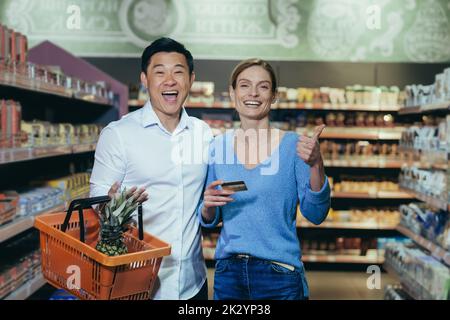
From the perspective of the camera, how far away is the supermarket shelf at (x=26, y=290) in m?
2.53

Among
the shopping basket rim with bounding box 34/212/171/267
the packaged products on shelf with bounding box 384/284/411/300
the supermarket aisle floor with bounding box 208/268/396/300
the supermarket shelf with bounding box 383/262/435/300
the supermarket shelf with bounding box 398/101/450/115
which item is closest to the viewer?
the shopping basket rim with bounding box 34/212/171/267

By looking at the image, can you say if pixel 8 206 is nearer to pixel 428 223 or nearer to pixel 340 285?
pixel 428 223

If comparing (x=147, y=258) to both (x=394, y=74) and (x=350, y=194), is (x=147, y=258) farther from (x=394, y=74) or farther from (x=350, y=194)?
(x=394, y=74)

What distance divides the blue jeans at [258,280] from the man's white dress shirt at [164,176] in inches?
7.6

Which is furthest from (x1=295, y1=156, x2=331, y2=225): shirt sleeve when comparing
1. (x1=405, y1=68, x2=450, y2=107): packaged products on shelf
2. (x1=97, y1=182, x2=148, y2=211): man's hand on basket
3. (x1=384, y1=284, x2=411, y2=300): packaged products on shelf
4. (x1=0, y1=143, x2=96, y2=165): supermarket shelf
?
(x1=384, y1=284, x2=411, y2=300): packaged products on shelf

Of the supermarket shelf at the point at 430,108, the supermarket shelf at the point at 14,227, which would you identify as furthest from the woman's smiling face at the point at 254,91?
the supermarket shelf at the point at 430,108

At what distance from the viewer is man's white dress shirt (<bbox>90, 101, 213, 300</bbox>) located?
160 centimetres

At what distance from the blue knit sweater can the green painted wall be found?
359cm

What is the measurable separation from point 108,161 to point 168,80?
31 centimetres

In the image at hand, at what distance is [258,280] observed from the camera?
1510mm

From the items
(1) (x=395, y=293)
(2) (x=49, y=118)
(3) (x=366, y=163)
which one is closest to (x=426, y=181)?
(1) (x=395, y=293)

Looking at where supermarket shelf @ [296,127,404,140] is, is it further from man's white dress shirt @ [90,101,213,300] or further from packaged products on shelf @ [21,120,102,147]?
man's white dress shirt @ [90,101,213,300]
